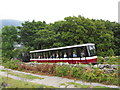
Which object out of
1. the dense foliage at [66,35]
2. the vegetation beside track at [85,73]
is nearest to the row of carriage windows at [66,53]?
the dense foliage at [66,35]

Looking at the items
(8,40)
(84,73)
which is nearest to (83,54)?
(84,73)

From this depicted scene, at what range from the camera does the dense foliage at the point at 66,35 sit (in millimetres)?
24539

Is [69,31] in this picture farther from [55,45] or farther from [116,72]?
[116,72]

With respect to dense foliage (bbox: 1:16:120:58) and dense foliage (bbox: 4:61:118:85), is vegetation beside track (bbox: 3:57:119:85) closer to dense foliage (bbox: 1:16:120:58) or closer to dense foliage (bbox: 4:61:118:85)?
dense foliage (bbox: 4:61:118:85)

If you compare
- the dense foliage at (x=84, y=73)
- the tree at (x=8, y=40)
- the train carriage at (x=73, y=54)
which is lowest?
the dense foliage at (x=84, y=73)

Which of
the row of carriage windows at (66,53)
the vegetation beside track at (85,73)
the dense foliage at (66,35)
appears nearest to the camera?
the vegetation beside track at (85,73)

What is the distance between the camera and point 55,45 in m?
25.0

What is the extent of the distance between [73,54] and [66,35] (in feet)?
25.8

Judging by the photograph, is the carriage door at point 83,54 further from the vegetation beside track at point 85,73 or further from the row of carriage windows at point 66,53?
the vegetation beside track at point 85,73

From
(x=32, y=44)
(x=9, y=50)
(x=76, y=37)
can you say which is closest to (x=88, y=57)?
(x=76, y=37)

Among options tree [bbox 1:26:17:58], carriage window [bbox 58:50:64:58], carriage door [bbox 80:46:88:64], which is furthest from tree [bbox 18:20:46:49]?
carriage door [bbox 80:46:88:64]

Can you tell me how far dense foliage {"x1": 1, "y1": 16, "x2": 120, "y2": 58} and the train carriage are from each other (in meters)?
4.52

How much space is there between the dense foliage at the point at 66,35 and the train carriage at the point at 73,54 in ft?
14.8

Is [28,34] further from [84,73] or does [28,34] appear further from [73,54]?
[84,73]
